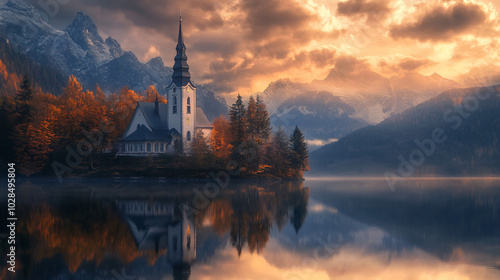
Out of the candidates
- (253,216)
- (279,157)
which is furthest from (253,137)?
(253,216)

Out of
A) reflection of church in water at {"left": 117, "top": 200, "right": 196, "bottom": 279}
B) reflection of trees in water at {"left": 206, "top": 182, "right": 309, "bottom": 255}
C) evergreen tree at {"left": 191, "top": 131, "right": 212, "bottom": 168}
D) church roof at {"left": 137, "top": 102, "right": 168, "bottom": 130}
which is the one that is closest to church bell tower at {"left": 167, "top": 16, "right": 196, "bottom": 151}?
church roof at {"left": 137, "top": 102, "right": 168, "bottom": 130}

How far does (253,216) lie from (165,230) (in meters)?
10.5

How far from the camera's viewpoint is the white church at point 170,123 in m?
108

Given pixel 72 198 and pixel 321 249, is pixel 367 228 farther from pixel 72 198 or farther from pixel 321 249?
pixel 72 198

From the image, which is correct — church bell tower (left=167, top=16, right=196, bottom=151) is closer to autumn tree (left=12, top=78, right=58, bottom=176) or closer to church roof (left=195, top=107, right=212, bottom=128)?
church roof (left=195, top=107, right=212, bottom=128)

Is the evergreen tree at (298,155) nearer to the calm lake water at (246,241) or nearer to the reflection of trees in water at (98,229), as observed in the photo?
the reflection of trees in water at (98,229)

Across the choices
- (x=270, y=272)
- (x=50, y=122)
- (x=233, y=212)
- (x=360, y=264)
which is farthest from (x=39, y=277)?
(x=50, y=122)

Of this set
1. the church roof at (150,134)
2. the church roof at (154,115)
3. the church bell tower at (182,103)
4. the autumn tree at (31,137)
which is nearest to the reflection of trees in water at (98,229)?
the autumn tree at (31,137)

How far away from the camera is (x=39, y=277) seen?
842 inches

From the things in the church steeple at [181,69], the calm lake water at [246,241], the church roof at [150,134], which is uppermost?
the church steeple at [181,69]

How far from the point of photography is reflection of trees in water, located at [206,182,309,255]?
109 feet

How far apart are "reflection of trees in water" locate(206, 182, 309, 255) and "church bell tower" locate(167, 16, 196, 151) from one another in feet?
178

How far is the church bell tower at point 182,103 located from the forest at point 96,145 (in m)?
9.87

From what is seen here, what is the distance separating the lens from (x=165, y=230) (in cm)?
3566
